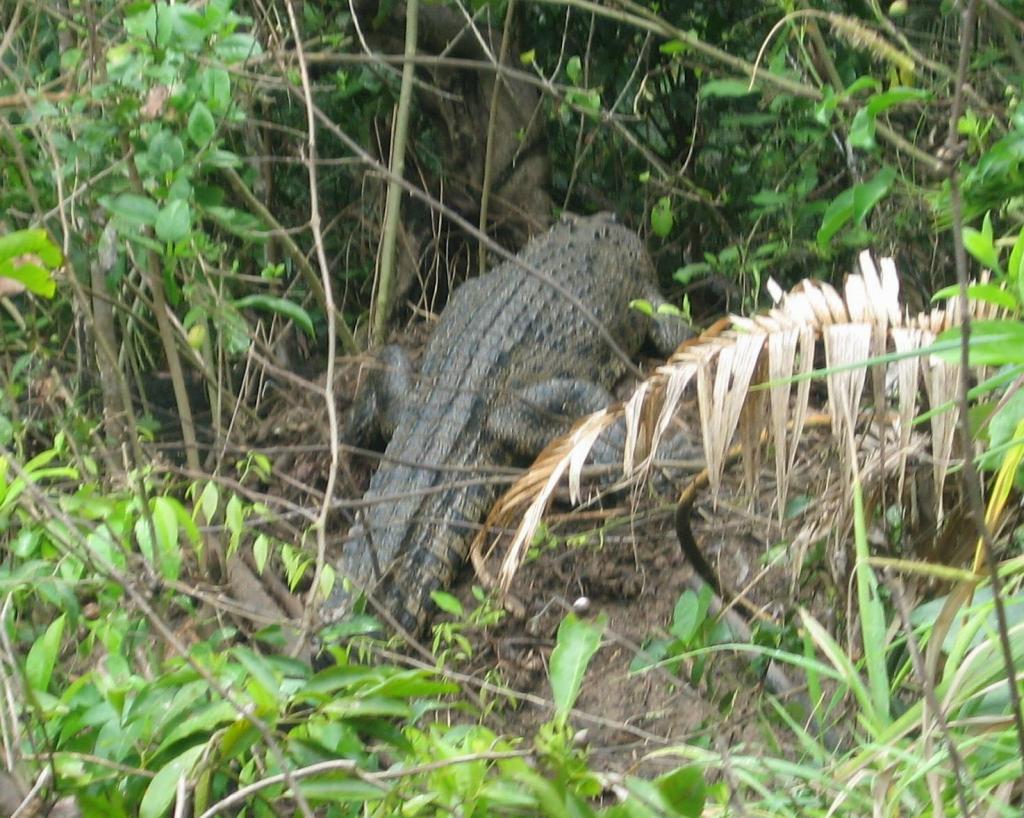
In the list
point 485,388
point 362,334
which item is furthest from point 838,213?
point 362,334

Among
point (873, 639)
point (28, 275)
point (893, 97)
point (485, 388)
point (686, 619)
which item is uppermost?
point (893, 97)

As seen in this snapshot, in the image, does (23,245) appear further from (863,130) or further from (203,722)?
(863,130)

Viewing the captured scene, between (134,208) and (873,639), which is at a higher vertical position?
(134,208)

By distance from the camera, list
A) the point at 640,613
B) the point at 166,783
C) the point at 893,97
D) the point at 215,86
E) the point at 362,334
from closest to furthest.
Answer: the point at 166,783
the point at 893,97
the point at 215,86
the point at 640,613
the point at 362,334

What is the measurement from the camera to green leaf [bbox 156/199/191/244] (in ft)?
6.63

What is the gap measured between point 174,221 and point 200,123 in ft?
0.68

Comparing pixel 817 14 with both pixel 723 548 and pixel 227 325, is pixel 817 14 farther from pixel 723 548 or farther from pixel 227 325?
pixel 227 325

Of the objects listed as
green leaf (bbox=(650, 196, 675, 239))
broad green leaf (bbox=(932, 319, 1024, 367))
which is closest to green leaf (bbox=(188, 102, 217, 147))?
broad green leaf (bbox=(932, 319, 1024, 367))

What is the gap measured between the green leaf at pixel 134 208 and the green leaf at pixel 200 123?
182 mm

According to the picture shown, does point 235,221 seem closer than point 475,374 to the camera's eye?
Yes

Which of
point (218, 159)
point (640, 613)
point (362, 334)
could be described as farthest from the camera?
point (362, 334)

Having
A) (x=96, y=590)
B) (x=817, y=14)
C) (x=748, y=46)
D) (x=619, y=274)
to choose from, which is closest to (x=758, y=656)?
(x=96, y=590)

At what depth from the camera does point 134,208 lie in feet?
6.93

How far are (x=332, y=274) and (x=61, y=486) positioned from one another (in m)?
1.98
